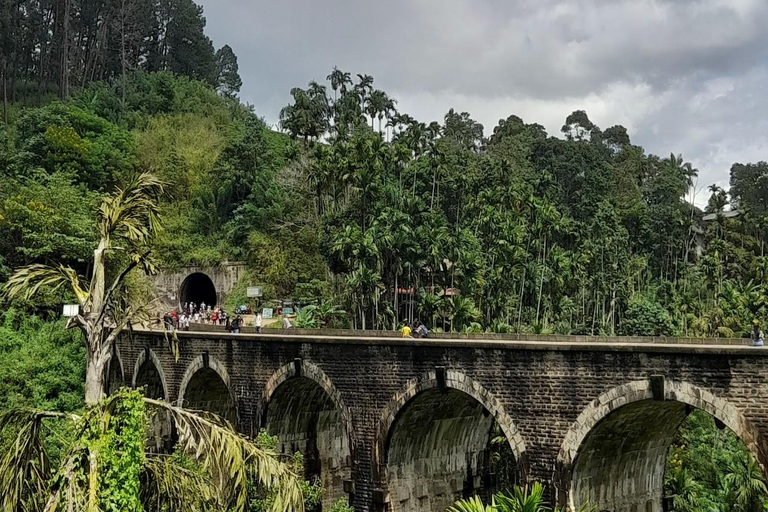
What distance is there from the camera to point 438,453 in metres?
20.5

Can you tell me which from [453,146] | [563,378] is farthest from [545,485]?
[453,146]

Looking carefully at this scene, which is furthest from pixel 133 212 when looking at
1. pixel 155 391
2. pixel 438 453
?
pixel 155 391

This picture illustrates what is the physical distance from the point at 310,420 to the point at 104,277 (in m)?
16.3

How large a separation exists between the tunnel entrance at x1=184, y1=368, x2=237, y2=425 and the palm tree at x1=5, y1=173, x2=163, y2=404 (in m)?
16.9

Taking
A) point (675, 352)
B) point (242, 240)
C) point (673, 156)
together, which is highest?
point (673, 156)

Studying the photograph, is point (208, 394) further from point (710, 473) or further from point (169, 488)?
point (169, 488)

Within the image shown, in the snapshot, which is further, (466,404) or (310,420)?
(310,420)

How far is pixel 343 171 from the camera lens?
126 feet

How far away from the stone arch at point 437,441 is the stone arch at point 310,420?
6.09ft

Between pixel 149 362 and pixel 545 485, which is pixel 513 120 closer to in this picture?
pixel 149 362

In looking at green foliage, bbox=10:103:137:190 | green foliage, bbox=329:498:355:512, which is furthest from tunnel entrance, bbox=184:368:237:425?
green foliage, bbox=10:103:137:190

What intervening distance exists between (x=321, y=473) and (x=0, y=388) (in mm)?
12211

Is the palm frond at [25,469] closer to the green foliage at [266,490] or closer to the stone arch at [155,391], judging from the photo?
the green foliage at [266,490]

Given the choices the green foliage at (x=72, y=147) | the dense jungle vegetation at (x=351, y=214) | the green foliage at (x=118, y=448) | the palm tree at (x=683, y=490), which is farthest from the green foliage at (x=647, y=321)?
the green foliage at (x=118, y=448)
